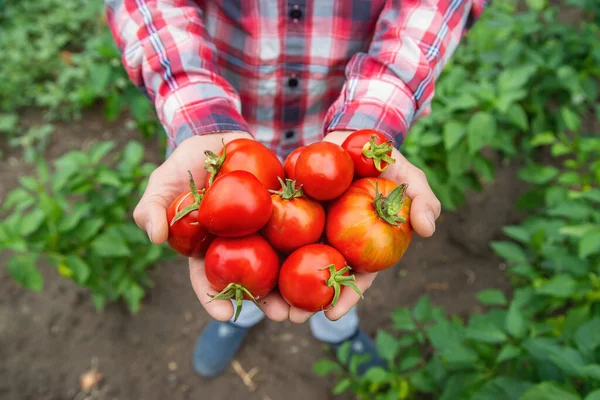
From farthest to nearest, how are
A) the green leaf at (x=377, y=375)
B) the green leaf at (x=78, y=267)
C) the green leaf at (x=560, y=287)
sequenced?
the green leaf at (x=78, y=267) → the green leaf at (x=377, y=375) → the green leaf at (x=560, y=287)

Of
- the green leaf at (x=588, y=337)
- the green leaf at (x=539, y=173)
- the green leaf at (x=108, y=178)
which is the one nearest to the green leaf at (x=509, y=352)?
the green leaf at (x=588, y=337)

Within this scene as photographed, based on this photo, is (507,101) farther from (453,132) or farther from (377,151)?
(377,151)

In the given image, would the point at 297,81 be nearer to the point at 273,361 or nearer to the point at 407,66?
the point at 407,66

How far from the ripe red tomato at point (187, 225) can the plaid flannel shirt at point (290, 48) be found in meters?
0.36

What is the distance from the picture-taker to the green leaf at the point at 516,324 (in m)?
1.82

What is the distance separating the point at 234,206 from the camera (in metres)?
1.22

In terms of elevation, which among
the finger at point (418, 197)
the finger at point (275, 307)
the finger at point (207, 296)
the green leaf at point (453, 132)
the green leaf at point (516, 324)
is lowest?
the green leaf at point (516, 324)

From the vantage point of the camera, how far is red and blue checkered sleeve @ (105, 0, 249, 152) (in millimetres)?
1626

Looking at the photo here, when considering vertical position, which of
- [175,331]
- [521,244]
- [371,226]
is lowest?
[175,331]

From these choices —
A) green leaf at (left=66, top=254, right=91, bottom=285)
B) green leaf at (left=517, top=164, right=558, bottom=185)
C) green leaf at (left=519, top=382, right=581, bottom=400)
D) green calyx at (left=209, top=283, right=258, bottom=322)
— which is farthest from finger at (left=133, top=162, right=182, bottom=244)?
green leaf at (left=517, top=164, right=558, bottom=185)

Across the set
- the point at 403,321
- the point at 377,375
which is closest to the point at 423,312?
the point at 403,321

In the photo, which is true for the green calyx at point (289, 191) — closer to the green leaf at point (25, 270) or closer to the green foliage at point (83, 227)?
the green foliage at point (83, 227)

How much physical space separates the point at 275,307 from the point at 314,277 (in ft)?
0.79

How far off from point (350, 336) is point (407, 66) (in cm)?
163
